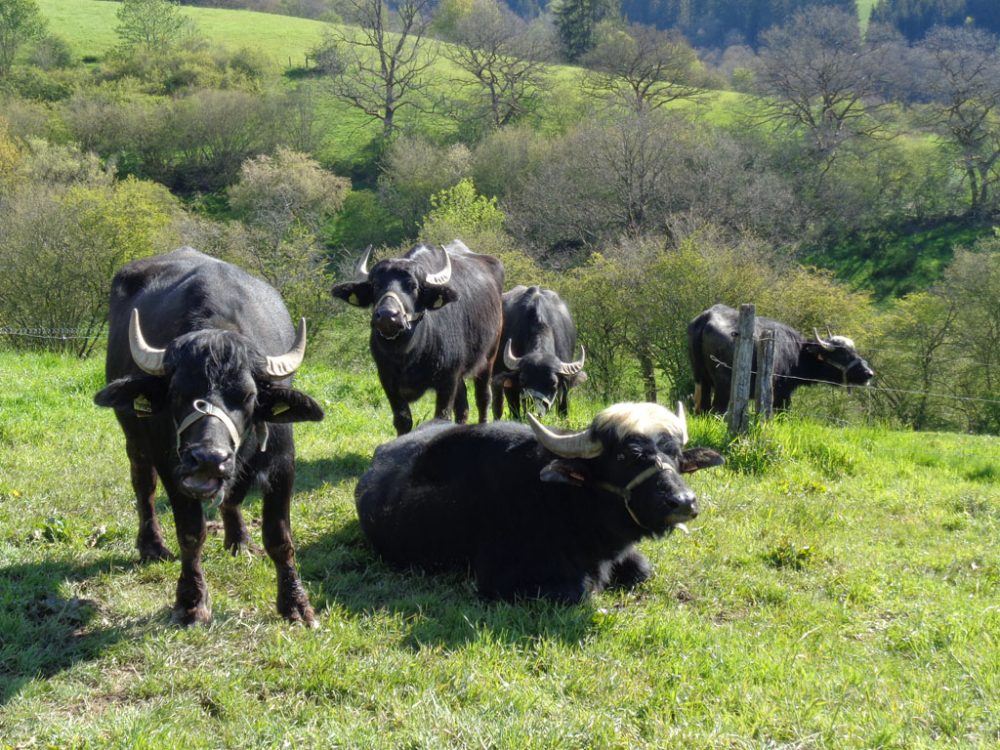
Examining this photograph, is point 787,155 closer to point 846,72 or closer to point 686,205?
point 846,72

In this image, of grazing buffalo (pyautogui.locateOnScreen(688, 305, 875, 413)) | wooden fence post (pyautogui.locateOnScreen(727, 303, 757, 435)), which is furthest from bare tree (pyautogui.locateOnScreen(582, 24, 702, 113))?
wooden fence post (pyautogui.locateOnScreen(727, 303, 757, 435))

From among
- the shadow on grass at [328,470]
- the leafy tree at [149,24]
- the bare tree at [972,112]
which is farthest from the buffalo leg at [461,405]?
the leafy tree at [149,24]

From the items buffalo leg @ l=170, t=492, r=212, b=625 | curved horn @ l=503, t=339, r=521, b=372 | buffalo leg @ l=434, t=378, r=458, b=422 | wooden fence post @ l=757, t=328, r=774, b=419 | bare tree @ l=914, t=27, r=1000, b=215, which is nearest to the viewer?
buffalo leg @ l=170, t=492, r=212, b=625

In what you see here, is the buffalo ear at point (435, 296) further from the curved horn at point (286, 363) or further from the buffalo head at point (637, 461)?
the curved horn at point (286, 363)

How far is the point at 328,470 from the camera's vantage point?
8.64 metres

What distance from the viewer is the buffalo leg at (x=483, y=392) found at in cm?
1130

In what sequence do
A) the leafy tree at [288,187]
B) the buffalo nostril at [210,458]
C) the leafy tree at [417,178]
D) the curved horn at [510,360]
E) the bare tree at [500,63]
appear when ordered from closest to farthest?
the buffalo nostril at [210,458] → the curved horn at [510,360] → the leafy tree at [288,187] → the leafy tree at [417,178] → the bare tree at [500,63]

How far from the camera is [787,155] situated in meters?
50.8

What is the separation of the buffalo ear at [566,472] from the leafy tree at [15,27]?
75.5m

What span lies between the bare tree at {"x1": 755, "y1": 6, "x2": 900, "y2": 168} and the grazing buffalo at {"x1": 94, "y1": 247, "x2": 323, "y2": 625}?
5108 cm

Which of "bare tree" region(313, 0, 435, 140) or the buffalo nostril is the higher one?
"bare tree" region(313, 0, 435, 140)

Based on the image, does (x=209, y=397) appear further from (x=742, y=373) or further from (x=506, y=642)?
(x=742, y=373)

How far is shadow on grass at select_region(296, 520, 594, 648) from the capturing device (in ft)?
16.5

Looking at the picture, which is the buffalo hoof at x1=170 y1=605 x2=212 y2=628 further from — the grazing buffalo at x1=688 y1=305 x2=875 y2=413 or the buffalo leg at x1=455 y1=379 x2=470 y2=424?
the grazing buffalo at x1=688 y1=305 x2=875 y2=413
